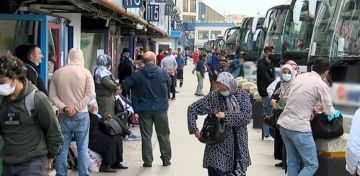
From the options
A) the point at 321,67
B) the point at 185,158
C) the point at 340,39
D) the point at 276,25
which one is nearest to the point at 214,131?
the point at 321,67

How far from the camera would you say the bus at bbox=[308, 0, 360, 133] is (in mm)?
9836

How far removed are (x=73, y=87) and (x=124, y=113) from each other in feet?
11.3

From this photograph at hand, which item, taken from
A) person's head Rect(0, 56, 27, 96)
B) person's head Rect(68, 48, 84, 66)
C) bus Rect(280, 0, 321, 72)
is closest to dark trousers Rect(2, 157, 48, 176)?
person's head Rect(0, 56, 27, 96)

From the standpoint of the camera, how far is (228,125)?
5.93 metres

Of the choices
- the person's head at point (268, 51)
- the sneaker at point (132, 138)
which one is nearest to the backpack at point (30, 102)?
the person's head at point (268, 51)

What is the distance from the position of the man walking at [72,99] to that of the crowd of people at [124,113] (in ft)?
0.04

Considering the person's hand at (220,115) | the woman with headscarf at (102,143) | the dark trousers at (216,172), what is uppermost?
the person's hand at (220,115)

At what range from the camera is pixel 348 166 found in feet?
16.2

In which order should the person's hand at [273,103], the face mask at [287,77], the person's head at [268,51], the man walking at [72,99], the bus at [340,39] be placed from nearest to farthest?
the man walking at [72,99], the face mask at [287,77], the person's hand at [273,103], the bus at [340,39], the person's head at [268,51]

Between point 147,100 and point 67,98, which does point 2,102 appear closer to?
point 67,98

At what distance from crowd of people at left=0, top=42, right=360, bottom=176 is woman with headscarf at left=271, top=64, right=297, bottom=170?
1 centimetres

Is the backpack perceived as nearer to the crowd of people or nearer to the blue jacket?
the crowd of people

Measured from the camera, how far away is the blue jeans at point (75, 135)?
7484 millimetres

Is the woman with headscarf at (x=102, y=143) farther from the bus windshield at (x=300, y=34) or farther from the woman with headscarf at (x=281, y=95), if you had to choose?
the bus windshield at (x=300, y=34)
